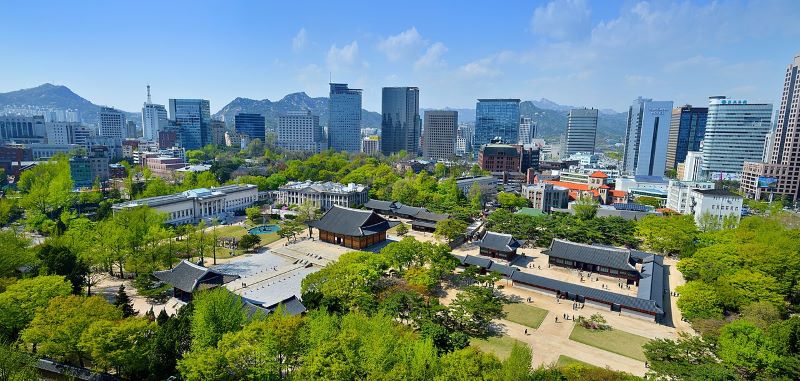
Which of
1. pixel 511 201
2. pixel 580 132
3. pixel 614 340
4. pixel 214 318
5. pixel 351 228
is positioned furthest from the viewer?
pixel 580 132

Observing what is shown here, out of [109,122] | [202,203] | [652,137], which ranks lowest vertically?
[202,203]

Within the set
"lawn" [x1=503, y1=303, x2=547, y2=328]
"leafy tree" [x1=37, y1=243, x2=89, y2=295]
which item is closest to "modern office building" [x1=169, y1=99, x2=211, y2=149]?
"leafy tree" [x1=37, y1=243, x2=89, y2=295]

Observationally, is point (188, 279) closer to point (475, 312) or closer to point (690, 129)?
point (475, 312)

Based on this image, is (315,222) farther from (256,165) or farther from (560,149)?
(560,149)

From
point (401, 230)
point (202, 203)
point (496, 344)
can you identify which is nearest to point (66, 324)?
point (496, 344)

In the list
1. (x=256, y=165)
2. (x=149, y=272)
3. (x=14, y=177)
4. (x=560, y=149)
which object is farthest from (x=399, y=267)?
(x=560, y=149)

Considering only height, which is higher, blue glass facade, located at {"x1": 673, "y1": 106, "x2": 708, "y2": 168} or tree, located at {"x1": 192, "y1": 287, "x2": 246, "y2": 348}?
blue glass facade, located at {"x1": 673, "y1": 106, "x2": 708, "y2": 168}

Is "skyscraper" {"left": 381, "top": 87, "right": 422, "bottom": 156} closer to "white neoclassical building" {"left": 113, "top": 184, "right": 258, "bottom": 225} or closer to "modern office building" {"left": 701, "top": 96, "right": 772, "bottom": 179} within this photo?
"modern office building" {"left": 701, "top": 96, "right": 772, "bottom": 179}
